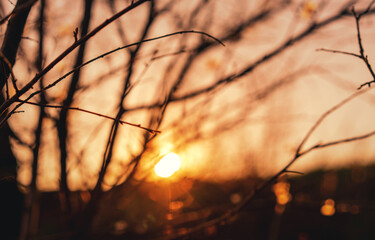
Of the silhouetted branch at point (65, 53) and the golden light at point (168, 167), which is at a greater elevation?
the golden light at point (168, 167)

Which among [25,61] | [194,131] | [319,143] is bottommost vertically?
[319,143]

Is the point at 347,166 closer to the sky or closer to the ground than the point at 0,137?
closer to the sky

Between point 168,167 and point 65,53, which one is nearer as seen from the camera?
point 65,53

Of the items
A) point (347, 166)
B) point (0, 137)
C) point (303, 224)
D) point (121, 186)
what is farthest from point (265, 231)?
point (0, 137)

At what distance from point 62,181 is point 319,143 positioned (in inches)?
82.2

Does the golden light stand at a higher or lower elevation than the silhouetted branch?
higher

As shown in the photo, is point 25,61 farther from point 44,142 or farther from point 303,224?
point 303,224

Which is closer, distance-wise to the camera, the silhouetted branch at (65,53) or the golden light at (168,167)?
the silhouetted branch at (65,53)

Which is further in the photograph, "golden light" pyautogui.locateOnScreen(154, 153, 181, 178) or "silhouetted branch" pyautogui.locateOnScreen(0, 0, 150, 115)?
"golden light" pyautogui.locateOnScreen(154, 153, 181, 178)

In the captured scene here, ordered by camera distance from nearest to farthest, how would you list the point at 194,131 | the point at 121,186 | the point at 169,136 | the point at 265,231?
the point at 121,186, the point at 169,136, the point at 194,131, the point at 265,231

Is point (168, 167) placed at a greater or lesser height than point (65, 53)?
greater

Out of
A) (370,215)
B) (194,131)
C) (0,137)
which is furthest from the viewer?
(370,215)

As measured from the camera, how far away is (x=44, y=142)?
317 centimetres

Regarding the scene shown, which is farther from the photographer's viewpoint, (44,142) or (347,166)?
(347,166)
